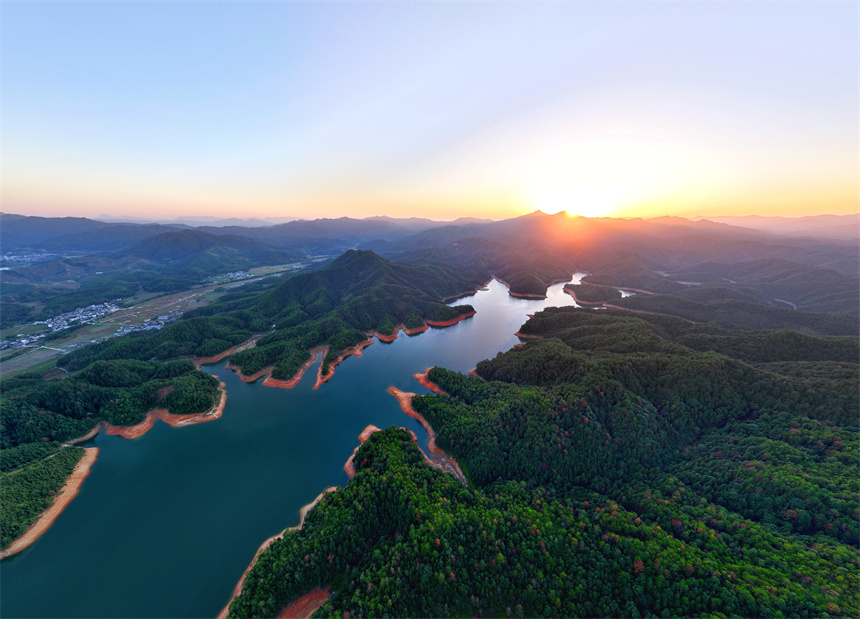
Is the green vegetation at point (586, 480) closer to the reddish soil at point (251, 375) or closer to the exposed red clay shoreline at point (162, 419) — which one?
the exposed red clay shoreline at point (162, 419)

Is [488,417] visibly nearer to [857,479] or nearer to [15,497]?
[857,479]

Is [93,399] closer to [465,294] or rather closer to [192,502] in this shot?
[192,502]

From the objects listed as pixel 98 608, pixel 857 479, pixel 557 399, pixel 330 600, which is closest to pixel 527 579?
pixel 330 600

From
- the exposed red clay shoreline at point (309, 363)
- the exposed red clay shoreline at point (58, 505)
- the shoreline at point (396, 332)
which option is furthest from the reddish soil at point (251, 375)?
the shoreline at point (396, 332)

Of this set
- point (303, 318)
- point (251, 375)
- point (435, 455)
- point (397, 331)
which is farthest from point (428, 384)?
point (303, 318)

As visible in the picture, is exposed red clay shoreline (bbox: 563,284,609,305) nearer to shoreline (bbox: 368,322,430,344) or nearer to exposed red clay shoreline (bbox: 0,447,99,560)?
shoreline (bbox: 368,322,430,344)

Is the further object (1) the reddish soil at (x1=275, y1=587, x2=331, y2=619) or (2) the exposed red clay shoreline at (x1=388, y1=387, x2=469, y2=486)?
(2) the exposed red clay shoreline at (x1=388, y1=387, x2=469, y2=486)

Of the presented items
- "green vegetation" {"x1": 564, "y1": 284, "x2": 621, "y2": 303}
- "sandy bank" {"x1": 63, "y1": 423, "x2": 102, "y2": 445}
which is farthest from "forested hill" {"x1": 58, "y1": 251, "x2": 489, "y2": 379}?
"green vegetation" {"x1": 564, "y1": 284, "x2": 621, "y2": 303}
